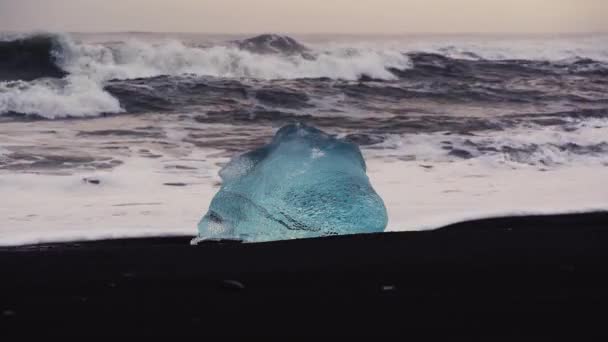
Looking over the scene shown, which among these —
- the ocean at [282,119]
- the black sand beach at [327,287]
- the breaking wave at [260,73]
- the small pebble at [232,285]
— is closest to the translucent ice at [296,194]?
the black sand beach at [327,287]

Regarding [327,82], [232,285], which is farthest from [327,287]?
[327,82]

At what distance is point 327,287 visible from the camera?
2404 mm

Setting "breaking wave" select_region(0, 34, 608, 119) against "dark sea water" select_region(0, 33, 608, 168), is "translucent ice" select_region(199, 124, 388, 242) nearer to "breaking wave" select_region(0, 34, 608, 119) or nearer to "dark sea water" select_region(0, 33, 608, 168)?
"dark sea water" select_region(0, 33, 608, 168)

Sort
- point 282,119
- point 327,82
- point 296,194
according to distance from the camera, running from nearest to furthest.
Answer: point 296,194 → point 282,119 → point 327,82

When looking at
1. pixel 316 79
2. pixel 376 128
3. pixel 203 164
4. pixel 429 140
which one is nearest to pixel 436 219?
pixel 203 164

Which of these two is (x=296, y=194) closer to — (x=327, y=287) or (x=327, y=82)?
(x=327, y=287)

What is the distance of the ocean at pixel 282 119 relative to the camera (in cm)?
493

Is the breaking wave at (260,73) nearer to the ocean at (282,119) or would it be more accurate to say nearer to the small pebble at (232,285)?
the ocean at (282,119)

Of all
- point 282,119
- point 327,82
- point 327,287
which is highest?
point 327,287

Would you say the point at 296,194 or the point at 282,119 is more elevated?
the point at 296,194

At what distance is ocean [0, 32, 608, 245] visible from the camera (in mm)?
4934

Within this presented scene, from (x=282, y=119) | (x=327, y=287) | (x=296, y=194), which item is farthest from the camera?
(x=282, y=119)

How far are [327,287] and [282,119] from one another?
848cm

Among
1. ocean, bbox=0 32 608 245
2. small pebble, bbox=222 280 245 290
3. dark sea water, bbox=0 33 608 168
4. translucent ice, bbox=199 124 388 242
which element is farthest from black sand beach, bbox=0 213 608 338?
dark sea water, bbox=0 33 608 168
